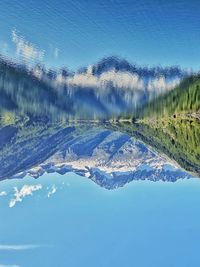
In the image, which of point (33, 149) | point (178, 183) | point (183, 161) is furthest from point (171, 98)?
point (183, 161)

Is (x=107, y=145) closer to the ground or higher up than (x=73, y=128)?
closer to the ground

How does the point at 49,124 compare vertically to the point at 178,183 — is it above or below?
above

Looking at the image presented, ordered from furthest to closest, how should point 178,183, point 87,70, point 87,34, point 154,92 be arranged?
point 154,92 → point 87,70 → point 87,34 → point 178,183

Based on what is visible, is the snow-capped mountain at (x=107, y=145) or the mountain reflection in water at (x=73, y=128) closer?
the mountain reflection in water at (x=73, y=128)

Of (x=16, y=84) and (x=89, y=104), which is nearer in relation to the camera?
(x=16, y=84)

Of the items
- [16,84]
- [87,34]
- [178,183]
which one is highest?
[87,34]

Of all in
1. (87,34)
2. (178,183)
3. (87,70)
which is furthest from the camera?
(87,70)

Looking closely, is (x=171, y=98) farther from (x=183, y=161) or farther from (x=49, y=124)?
(x=183, y=161)

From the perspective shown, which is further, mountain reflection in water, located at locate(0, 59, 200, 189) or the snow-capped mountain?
the snow-capped mountain

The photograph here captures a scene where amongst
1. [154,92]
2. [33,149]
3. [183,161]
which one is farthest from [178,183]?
[154,92]

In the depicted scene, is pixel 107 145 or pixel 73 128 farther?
pixel 107 145
